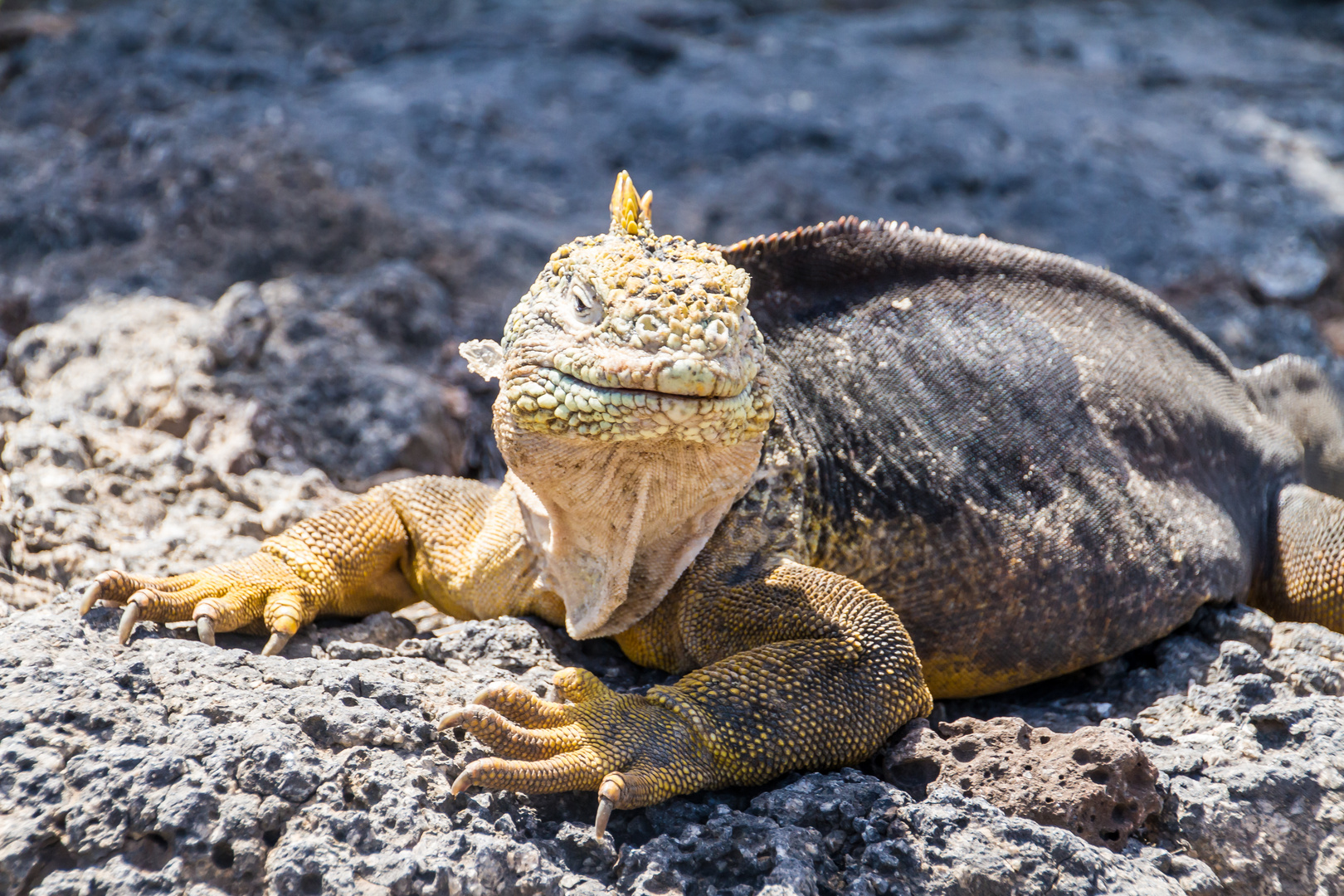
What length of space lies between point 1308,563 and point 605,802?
2703 mm

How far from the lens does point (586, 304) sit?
8.10 feet

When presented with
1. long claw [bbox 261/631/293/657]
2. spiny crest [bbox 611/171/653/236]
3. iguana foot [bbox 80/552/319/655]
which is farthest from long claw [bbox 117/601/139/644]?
spiny crest [bbox 611/171/653/236]

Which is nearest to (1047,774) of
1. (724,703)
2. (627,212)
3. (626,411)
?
(724,703)

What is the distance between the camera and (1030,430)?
3326mm

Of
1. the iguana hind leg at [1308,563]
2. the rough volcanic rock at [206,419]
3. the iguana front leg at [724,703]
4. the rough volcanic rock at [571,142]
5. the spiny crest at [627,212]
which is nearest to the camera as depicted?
the iguana front leg at [724,703]

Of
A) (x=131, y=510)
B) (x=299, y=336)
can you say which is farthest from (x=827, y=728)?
(x=299, y=336)

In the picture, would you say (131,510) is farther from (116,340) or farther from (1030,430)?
(1030,430)

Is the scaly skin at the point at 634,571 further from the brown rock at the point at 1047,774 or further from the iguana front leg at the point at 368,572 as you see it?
the brown rock at the point at 1047,774

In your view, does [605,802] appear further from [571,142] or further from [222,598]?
[571,142]

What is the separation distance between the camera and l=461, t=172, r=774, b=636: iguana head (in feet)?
7.59

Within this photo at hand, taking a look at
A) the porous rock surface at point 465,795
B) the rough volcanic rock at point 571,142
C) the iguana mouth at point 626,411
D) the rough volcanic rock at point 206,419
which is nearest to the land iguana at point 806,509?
the iguana mouth at point 626,411

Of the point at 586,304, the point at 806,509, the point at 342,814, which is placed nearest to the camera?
the point at 342,814

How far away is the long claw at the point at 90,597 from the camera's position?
265 cm

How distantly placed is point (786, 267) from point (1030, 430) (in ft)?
2.90
